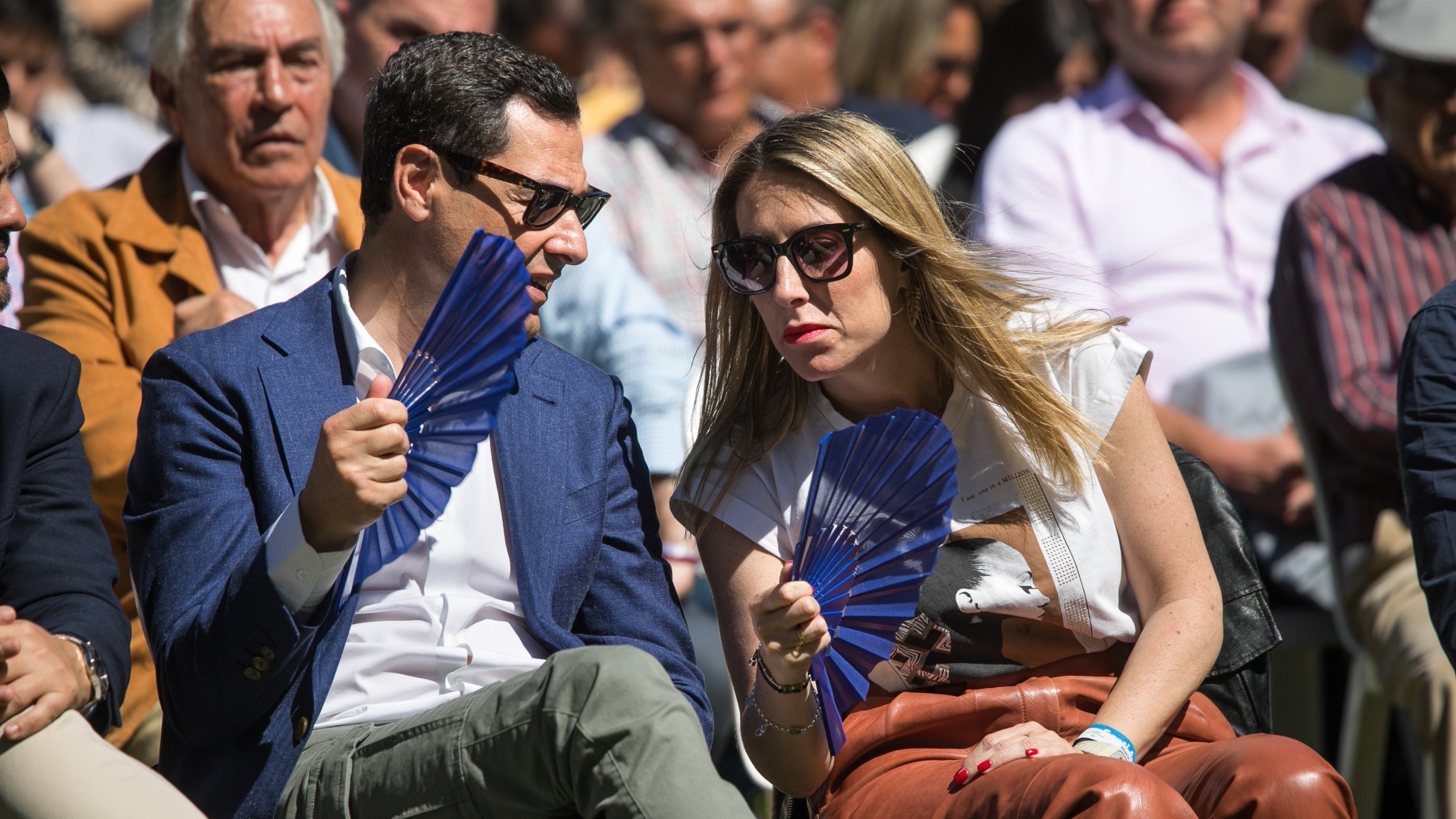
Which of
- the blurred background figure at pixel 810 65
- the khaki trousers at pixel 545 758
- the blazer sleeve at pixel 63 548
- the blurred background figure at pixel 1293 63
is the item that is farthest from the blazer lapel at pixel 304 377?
the blurred background figure at pixel 1293 63

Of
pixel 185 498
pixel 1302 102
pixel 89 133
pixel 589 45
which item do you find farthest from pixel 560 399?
pixel 589 45

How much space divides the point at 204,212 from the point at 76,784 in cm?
183

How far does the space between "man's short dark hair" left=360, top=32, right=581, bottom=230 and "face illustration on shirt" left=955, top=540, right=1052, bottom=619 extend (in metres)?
1.06

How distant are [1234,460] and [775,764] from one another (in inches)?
90.5

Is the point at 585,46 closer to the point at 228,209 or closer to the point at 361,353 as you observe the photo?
the point at 228,209

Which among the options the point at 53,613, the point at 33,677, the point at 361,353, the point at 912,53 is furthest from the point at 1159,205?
the point at 33,677

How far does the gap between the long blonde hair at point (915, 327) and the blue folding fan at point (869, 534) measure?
13.4 inches

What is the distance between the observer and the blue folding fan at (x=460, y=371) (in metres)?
2.27

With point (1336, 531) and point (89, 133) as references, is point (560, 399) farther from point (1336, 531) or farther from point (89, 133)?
point (89, 133)

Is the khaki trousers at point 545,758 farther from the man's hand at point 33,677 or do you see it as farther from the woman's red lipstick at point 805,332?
the woman's red lipstick at point 805,332

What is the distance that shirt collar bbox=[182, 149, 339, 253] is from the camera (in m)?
3.57

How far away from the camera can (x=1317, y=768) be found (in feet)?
7.58

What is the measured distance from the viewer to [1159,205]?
5004 mm

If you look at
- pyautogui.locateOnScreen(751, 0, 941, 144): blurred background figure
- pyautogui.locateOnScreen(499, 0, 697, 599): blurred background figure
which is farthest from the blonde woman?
pyautogui.locateOnScreen(751, 0, 941, 144): blurred background figure
